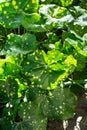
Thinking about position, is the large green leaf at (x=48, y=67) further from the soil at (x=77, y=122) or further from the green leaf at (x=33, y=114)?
the soil at (x=77, y=122)

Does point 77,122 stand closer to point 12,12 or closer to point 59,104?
point 59,104

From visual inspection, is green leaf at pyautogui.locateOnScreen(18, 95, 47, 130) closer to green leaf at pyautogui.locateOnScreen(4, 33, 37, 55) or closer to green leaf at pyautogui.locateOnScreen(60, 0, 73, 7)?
green leaf at pyautogui.locateOnScreen(4, 33, 37, 55)

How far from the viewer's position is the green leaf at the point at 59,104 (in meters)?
1.44

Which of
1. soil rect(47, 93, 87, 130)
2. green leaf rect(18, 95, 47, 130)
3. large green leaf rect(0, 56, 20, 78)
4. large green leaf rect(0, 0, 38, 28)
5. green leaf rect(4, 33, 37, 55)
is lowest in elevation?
soil rect(47, 93, 87, 130)

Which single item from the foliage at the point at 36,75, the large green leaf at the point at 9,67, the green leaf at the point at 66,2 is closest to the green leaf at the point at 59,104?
the foliage at the point at 36,75

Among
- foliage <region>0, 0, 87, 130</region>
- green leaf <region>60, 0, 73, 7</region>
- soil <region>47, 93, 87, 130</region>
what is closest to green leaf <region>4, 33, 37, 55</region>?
foliage <region>0, 0, 87, 130</region>

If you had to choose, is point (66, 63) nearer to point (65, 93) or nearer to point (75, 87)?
point (65, 93)

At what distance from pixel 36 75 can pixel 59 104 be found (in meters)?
0.15

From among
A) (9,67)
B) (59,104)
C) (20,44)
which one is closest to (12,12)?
(20,44)

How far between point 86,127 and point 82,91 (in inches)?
7.6

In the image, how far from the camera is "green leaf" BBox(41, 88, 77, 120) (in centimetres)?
144

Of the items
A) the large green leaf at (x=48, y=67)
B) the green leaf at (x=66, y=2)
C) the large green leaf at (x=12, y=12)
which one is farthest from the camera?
the green leaf at (x=66, y=2)

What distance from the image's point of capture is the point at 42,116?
4.76ft

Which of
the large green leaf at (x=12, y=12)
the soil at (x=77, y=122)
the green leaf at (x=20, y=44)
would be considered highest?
the large green leaf at (x=12, y=12)
